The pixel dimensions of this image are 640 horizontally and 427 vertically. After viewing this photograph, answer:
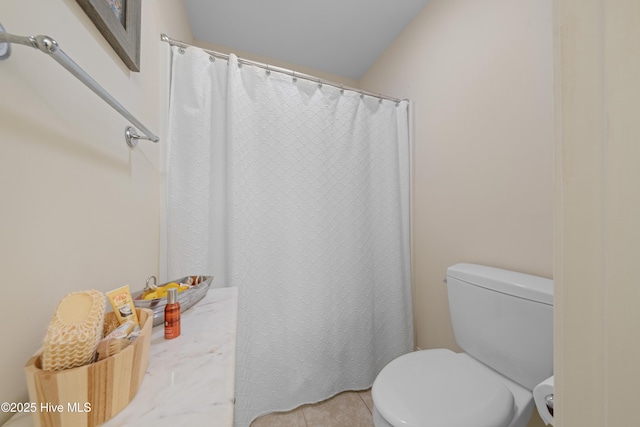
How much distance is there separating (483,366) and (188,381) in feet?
3.65

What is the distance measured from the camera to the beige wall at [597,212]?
24 centimetres

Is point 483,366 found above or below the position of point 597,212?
below

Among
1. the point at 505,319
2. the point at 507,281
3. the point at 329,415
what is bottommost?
the point at 329,415

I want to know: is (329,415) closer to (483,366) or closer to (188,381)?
(483,366)

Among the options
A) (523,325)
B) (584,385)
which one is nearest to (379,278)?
(523,325)

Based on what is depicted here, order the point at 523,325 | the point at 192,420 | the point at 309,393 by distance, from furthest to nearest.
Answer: the point at 309,393, the point at 523,325, the point at 192,420

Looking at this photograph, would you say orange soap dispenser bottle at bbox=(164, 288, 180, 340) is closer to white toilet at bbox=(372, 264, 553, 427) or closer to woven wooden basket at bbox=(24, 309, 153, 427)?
woven wooden basket at bbox=(24, 309, 153, 427)

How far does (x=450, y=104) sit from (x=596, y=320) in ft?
4.23

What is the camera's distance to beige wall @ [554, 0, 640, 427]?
0.80 ft

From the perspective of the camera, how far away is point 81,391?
0.33 m

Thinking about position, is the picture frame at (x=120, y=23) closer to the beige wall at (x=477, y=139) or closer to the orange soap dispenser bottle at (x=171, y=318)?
the orange soap dispenser bottle at (x=171, y=318)

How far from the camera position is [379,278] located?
1449 millimetres

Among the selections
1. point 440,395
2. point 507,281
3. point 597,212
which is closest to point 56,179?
point 597,212

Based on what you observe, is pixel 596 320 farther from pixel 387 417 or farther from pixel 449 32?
pixel 449 32
